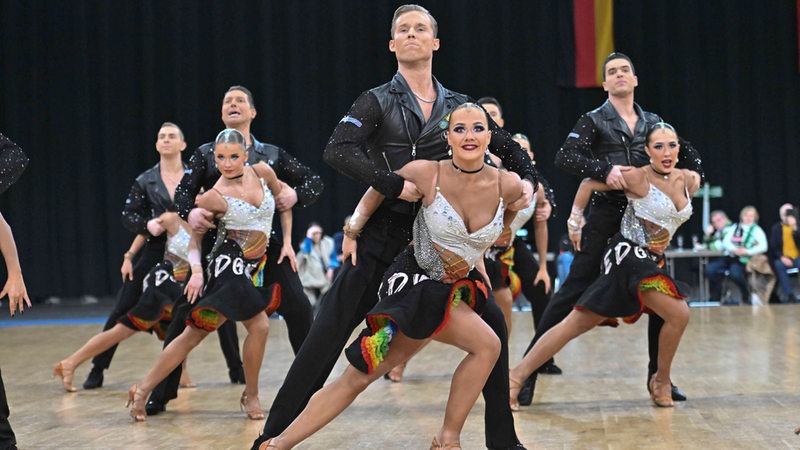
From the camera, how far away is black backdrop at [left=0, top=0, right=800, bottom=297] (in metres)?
15.2

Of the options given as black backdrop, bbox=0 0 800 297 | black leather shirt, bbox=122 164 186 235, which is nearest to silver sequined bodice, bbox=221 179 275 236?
black leather shirt, bbox=122 164 186 235

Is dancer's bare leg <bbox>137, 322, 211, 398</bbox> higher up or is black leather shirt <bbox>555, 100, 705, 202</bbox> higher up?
black leather shirt <bbox>555, 100, 705, 202</bbox>

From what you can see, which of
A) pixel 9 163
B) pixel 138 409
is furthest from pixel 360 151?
pixel 138 409

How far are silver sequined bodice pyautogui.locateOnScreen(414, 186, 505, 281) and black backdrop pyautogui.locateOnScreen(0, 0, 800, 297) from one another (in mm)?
11899

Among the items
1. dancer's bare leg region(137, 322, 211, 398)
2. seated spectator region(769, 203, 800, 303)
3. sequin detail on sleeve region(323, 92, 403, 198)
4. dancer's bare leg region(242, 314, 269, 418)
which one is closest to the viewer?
sequin detail on sleeve region(323, 92, 403, 198)

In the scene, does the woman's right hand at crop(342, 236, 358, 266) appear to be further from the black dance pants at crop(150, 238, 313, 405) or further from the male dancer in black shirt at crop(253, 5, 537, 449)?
the black dance pants at crop(150, 238, 313, 405)

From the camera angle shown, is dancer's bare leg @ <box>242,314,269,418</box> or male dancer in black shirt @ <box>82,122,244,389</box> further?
male dancer in black shirt @ <box>82,122,244,389</box>

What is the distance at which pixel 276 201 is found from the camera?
528cm

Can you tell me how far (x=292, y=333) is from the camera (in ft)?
16.6

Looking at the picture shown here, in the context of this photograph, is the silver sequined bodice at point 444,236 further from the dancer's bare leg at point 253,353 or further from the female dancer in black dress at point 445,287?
the dancer's bare leg at point 253,353

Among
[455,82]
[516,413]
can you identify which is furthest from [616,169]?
[455,82]

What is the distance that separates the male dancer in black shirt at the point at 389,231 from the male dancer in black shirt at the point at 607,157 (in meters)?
1.54

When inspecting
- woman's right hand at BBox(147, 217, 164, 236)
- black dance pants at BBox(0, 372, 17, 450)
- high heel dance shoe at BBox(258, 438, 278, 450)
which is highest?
woman's right hand at BBox(147, 217, 164, 236)

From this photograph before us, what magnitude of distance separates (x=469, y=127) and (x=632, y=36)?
12.5m
